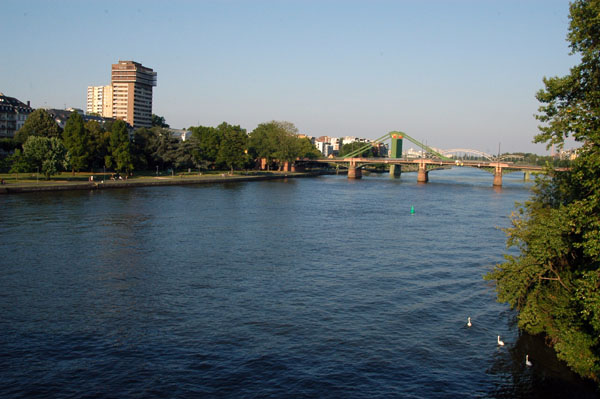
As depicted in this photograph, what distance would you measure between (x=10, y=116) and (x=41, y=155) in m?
49.8

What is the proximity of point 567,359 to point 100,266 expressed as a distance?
2140cm

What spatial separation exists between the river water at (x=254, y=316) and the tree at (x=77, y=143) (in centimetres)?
3531

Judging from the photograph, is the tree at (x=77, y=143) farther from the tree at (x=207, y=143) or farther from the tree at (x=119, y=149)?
the tree at (x=207, y=143)

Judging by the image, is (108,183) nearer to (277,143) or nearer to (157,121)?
(277,143)

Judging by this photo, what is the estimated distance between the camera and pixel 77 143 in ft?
236

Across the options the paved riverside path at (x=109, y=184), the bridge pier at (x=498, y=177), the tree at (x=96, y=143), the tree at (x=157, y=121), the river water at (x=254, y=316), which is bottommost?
the river water at (x=254, y=316)

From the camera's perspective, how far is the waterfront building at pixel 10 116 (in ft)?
333

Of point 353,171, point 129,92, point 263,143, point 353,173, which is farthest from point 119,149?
point 129,92

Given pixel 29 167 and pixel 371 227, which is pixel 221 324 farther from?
pixel 29 167

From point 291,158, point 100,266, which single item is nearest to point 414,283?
point 100,266

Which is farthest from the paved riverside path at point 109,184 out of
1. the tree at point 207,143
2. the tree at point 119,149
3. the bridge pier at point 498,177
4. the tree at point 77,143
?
the bridge pier at point 498,177

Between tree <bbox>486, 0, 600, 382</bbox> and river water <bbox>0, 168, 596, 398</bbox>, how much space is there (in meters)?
1.28

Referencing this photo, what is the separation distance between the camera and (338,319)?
781 inches

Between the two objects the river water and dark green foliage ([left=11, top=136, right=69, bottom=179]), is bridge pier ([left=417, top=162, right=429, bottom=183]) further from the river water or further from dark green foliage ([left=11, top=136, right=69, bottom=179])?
dark green foliage ([left=11, top=136, right=69, bottom=179])
